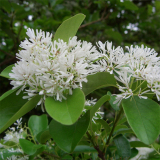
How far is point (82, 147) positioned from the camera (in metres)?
0.85

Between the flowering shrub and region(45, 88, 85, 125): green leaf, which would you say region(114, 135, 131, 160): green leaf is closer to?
the flowering shrub

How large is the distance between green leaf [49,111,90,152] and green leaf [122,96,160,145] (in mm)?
132

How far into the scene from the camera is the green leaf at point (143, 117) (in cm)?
54

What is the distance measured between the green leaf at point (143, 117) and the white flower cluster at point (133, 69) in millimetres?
26

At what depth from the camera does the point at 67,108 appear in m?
0.53

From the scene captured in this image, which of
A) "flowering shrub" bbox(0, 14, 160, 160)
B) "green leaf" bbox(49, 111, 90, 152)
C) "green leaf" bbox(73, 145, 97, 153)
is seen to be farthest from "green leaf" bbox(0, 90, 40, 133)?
"green leaf" bbox(73, 145, 97, 153)

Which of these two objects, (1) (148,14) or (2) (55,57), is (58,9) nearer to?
(1) (148,14)

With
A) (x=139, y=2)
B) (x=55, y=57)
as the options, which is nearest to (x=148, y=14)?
(x=139, y=2)

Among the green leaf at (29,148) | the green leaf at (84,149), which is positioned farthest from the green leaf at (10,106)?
the green leaf at (84,149)

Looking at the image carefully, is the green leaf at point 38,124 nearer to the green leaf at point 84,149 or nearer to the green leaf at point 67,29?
the green leaf at point 84,149

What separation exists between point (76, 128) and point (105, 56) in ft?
0.87

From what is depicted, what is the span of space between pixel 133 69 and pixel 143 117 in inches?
6.2

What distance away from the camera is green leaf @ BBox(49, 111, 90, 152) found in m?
0.56

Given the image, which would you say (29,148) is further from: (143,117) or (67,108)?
(143,117)
